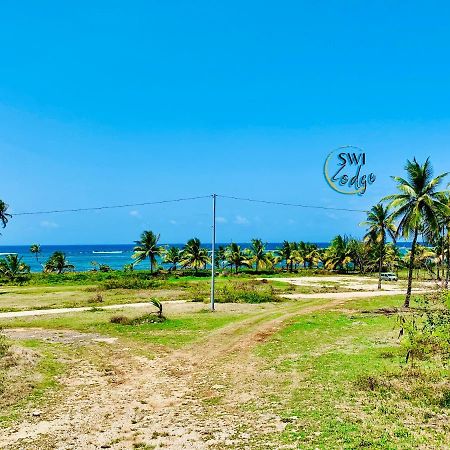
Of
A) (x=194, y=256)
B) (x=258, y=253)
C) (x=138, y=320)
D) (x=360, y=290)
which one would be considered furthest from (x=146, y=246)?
(x=138, y=320)

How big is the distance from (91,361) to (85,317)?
13.4m

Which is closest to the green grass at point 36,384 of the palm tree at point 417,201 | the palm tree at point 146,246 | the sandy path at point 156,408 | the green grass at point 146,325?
the sandy path at point 156,408

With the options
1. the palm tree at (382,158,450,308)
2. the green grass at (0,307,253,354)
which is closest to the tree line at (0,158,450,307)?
the palm tree at (382,158,450,308)

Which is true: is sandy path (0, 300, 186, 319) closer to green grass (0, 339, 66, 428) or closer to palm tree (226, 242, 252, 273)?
green grass (0, 339, 66, 428)

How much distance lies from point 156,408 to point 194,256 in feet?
232

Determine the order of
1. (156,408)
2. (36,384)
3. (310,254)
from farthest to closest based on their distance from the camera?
1. (310,254)
2. (36,384)
3. (156,408)

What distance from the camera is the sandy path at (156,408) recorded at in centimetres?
1013

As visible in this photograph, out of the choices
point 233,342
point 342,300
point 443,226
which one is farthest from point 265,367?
point 443,226

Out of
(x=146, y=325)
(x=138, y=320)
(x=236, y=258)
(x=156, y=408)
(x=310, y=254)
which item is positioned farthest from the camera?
(x=310, y=254)

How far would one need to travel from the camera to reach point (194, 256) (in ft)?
272

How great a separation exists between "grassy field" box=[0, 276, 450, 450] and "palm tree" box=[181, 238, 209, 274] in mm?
56008

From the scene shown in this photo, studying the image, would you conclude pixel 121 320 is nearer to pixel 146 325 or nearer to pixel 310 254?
pixel 146 325

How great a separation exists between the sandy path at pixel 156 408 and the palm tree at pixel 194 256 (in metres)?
62.9

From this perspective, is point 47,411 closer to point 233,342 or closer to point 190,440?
point 190,440
